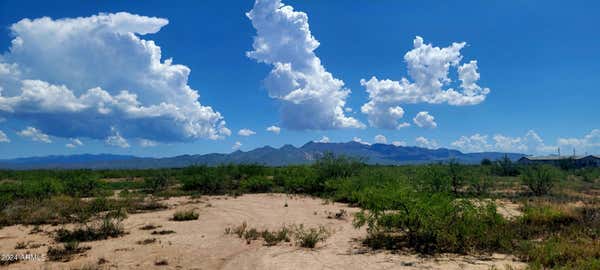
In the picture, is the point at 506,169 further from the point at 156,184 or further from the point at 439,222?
the point at 439,222

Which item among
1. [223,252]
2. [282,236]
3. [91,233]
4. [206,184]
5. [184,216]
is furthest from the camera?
[206,184]

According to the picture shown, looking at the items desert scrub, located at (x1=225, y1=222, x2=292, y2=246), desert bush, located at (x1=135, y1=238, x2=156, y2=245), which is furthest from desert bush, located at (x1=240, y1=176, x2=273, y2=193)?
desert bush, located at (x1=135, y1=238, x2=156, y2=245)

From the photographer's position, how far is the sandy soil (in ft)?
31.8

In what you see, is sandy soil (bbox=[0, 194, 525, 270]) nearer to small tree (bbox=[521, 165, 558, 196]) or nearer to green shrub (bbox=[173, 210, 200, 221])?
green shrub (bbox=[173, 210, 200, 221])

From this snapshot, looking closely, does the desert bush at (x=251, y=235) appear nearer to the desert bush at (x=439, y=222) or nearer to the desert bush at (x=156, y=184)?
the desert bush at (x=439, y=222)

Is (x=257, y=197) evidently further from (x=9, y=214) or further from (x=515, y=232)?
(x=515, y=232)

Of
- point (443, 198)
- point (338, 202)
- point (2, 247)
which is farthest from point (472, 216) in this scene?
point (2, 247)

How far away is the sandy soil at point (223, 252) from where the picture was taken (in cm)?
970

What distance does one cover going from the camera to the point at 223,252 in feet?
36.9

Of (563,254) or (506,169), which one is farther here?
(506,169)

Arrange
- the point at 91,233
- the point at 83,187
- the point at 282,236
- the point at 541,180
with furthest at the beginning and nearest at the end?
the point at 541,180 < the point at 83,187 < the point at 91,233 < the point at 282,236

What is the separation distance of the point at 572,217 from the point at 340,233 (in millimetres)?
8925

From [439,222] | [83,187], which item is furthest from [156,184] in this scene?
[439,222]

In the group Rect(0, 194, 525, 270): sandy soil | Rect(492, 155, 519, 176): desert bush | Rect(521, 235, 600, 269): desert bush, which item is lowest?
Rect(0, 194, 525, 270): sandy soil
